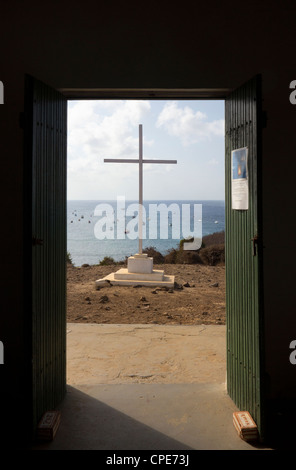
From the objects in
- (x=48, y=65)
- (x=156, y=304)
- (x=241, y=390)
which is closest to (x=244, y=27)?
(x=48, y=65)

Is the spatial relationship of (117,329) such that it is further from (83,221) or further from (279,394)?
(83,221)

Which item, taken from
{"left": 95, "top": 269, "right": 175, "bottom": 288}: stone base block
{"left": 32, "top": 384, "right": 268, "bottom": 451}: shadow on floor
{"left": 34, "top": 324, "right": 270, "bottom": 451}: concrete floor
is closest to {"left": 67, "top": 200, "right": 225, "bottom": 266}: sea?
{"left": 95, "top": 269, "right": 175, "bottom": 288}: stone base block

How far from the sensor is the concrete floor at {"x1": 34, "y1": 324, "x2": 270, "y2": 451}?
2.62 m

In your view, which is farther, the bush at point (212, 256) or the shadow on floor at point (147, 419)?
the bush at point (212, 256)

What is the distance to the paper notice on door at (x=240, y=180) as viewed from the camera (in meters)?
2.81

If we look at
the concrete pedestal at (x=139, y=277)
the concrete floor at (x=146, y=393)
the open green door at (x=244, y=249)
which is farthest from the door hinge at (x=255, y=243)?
the concrete pedestal at (x=139, y=277)

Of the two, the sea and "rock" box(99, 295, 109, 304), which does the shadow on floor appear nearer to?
"rock" box(99, 295, 109, 304)

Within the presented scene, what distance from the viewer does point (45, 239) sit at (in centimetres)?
284

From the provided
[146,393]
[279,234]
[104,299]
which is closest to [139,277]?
[104,299]

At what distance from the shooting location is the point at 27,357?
255 centimetres

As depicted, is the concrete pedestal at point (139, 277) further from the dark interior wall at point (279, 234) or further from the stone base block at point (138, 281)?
the dark interior wall at point (279, 234)

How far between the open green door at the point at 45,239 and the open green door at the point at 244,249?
135cm

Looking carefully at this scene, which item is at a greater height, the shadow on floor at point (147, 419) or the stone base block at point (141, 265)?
the stone base block at point (141, 265)
